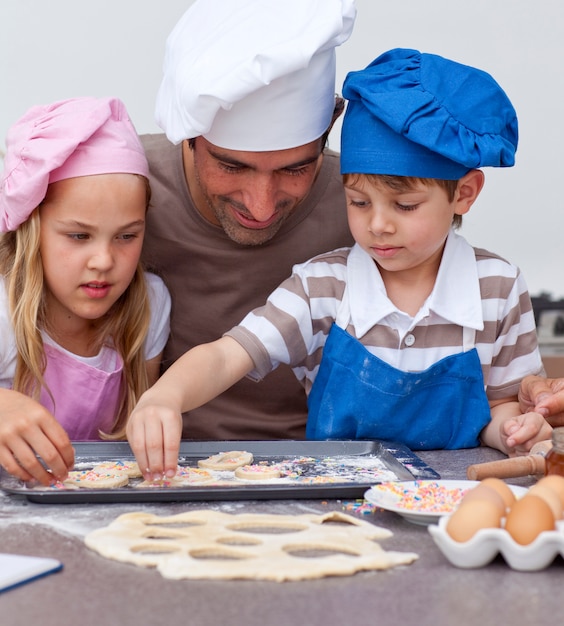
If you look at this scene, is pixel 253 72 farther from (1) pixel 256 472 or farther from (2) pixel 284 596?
(2) pixel 284 596

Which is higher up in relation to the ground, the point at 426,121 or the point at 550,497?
the point at 426,121

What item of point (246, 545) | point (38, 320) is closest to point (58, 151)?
point (38, 320)

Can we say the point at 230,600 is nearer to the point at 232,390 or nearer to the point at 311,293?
the point at 311,293

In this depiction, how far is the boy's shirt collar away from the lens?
1724 mm

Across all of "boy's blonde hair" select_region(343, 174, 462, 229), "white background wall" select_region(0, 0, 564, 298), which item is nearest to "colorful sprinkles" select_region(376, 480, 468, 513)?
"boy's blonde hair" select_region(343, 174, 462, 229)

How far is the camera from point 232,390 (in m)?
2.21

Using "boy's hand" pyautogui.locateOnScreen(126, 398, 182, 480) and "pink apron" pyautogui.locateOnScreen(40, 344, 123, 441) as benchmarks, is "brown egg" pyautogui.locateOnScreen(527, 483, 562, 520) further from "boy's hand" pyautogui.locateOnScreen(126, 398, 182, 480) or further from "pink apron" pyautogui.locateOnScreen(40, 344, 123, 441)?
"pink apron" pyautogui.locateOnScreen(40, 344, 123, 441)

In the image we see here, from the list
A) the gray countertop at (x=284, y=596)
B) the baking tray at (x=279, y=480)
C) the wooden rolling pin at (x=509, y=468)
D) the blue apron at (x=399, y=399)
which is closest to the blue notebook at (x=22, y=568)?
the gray countertop at (x=284, y=596)

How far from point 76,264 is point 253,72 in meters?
0.50

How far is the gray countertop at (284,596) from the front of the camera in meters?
0.84

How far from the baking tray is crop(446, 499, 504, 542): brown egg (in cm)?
26

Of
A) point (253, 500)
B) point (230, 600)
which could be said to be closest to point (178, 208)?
point (253, 500)

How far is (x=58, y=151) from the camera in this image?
5.61 ft

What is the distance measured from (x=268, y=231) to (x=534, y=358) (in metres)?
0.61
